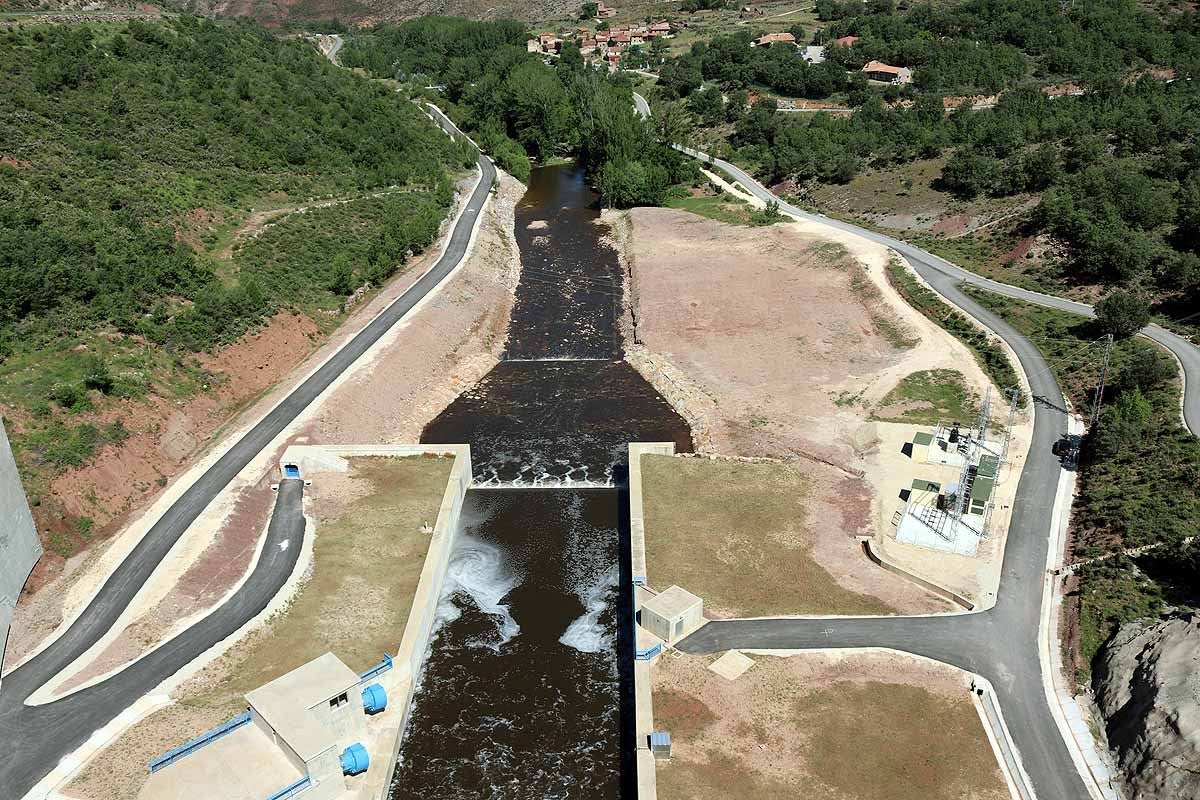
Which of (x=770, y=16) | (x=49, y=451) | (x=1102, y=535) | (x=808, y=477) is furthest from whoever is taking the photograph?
(x=770, y=16)

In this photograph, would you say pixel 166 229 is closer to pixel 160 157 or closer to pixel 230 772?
pixel 160 157

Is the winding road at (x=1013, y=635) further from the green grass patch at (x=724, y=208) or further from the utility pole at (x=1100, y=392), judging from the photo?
the green grass patch at (x=724, y=208)

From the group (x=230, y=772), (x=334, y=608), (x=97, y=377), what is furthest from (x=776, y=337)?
(x=230, y=772)

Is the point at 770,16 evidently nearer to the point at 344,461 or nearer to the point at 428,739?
the point at 344,461

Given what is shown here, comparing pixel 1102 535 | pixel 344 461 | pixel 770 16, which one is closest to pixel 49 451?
pixel 344 461

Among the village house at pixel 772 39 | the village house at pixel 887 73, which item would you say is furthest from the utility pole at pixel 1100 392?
the village house at pixel 772 39
